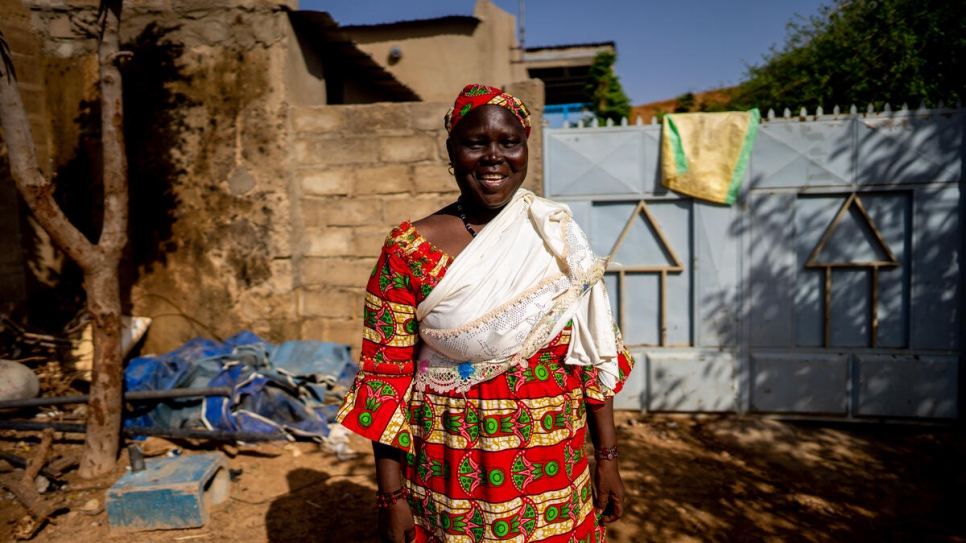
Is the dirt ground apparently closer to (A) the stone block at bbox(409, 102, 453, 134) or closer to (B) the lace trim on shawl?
(B) the lace trim on shawl

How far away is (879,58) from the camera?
22.8 feet

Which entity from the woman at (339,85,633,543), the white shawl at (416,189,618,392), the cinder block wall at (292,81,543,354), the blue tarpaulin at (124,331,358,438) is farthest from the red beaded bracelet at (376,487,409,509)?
the cinder block wall at (292,81,543,354)

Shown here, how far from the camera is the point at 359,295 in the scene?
5016mm

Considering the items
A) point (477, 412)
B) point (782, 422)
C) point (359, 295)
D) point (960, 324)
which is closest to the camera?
point (477, 412)

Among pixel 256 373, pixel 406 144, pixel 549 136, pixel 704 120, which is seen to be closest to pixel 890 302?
pixel 704 120

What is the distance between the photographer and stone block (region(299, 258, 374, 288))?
5.00 meters

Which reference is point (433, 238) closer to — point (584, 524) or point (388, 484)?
point (388, 484)

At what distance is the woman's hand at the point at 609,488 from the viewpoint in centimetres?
176

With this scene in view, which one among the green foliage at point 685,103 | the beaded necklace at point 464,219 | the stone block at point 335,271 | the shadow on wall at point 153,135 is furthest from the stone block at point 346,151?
the green foliage at point 685,103

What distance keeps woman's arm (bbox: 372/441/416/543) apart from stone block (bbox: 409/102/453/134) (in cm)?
353

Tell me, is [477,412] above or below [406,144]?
below

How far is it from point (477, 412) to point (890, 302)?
416 centimetres

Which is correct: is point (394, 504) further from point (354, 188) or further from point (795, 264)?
point (795, 264)

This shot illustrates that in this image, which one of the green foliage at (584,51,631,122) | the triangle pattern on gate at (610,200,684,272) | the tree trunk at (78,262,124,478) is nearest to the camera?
the tree trunk at (78,262,124,478)
